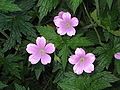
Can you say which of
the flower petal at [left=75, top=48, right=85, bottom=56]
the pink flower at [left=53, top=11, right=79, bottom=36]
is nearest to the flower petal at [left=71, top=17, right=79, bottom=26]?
the pink flower at [left=53, top=11, right=79, bottom=36]

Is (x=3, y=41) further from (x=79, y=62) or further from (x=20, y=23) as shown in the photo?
(x=79, y=62)

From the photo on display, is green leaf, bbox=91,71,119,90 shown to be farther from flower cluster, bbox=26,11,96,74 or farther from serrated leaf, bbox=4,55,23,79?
serrated leaf, bbox=4,55,23,79

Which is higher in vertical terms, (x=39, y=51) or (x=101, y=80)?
(x=39, y=51)

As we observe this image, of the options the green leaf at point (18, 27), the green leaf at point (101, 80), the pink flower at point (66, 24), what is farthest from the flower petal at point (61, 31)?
the green leaf at point (101, 80)

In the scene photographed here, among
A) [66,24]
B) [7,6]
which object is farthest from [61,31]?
[7,6]

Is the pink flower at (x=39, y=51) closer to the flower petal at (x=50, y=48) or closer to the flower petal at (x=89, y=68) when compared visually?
the flower petal at (x=50, y=48)

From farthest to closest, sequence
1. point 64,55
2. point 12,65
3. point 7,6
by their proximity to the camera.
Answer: point 12,65 → point 64,55 → point 7,6

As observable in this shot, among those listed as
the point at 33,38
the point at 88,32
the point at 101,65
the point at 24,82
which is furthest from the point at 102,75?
the point at 24,82

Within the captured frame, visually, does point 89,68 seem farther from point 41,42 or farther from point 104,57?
point 41,42
